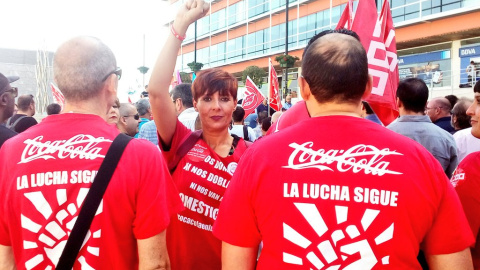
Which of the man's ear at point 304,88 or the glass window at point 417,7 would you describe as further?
the glass window at point 417,7

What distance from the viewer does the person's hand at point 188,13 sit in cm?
222

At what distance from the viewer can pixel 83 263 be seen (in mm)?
1657

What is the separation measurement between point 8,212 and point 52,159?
0.29m

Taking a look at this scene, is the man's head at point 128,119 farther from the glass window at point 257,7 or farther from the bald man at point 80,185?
the glass window at point 257,7

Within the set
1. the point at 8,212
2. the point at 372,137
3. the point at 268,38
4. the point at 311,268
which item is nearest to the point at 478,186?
the point at 372,137

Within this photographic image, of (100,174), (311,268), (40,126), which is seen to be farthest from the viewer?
(40,126)

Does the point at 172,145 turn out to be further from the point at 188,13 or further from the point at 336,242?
the point at 336,242

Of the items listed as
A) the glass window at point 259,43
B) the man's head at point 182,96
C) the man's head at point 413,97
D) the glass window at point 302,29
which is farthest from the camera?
the glass window at point 259,43

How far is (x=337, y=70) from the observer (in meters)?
1.50

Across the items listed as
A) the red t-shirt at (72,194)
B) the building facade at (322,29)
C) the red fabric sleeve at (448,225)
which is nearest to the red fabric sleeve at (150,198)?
the red t-shirt at (72,194)

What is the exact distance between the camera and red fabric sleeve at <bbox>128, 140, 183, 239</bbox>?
1711mm

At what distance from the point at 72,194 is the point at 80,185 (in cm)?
5

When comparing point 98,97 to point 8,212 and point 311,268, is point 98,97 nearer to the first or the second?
point 8,212

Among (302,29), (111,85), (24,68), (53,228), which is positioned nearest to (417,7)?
(302,29)
